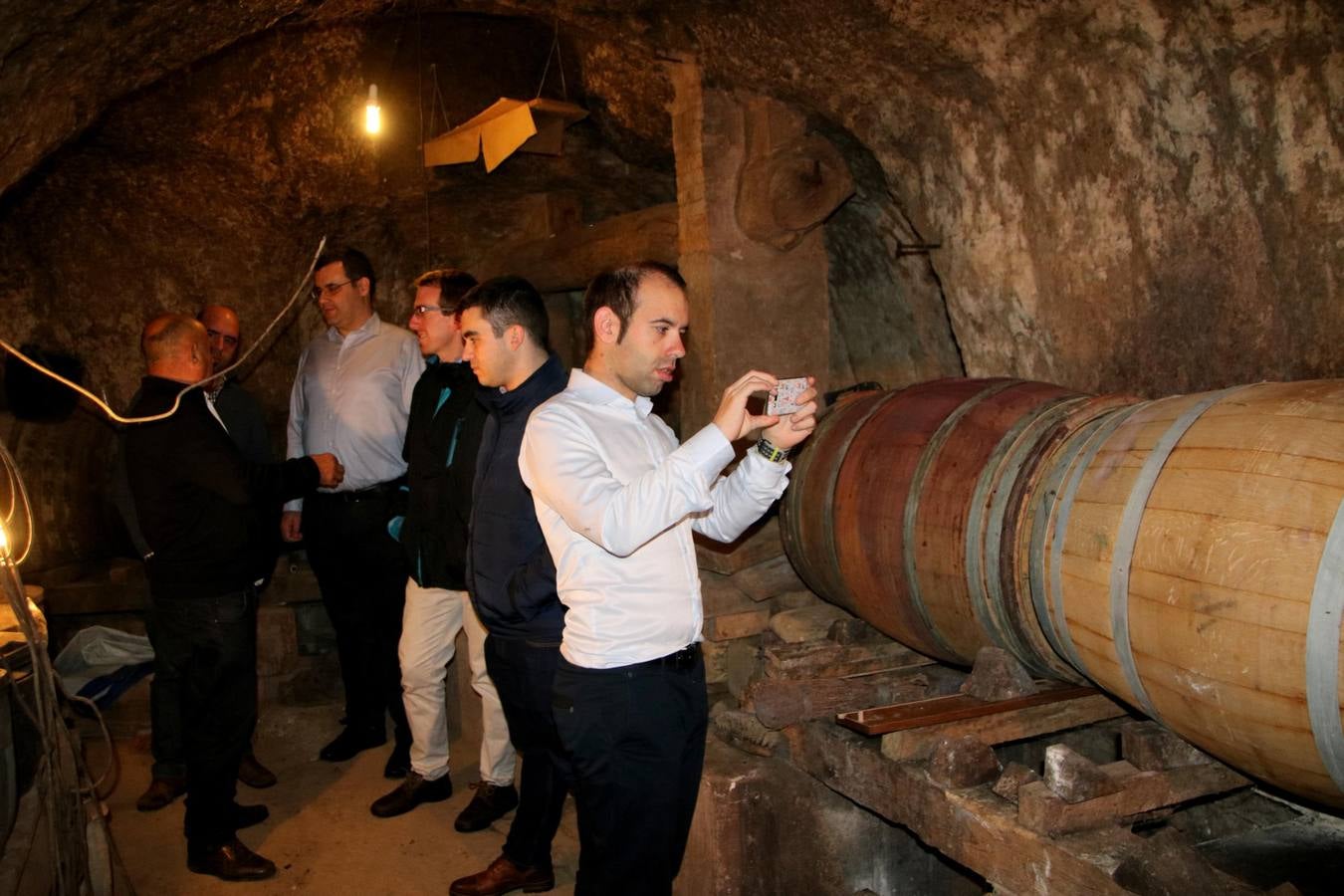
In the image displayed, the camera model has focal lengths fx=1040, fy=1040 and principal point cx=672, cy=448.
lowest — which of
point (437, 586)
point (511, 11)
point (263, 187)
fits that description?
point (437, 586)

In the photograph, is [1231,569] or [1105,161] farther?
[1105,161]

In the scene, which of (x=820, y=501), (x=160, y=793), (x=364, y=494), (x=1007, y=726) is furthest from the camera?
(x=364, y=494)

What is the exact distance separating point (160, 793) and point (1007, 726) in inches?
136

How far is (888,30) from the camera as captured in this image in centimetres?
375

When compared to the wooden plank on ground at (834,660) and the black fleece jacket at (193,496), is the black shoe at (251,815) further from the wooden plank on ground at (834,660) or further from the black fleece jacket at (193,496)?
the wooden plank on ground at (834,660)

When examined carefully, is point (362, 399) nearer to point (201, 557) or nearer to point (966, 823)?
point (201, 557)

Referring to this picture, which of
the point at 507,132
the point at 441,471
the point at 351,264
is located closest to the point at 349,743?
the point at 441,471

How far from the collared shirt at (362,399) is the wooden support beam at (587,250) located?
51.8 inches

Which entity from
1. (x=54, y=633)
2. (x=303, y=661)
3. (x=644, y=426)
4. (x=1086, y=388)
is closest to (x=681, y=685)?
(x=644, y=426)

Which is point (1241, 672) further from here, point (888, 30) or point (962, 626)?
point (888, 30)

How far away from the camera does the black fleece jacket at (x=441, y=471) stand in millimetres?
3453

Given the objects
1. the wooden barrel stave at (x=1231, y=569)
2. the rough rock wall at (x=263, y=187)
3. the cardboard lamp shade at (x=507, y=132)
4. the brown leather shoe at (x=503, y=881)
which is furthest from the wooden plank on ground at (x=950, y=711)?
the rough rock wall at (x=263, y=187)

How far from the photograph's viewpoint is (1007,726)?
2607mm

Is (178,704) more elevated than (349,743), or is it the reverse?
(178,704)
